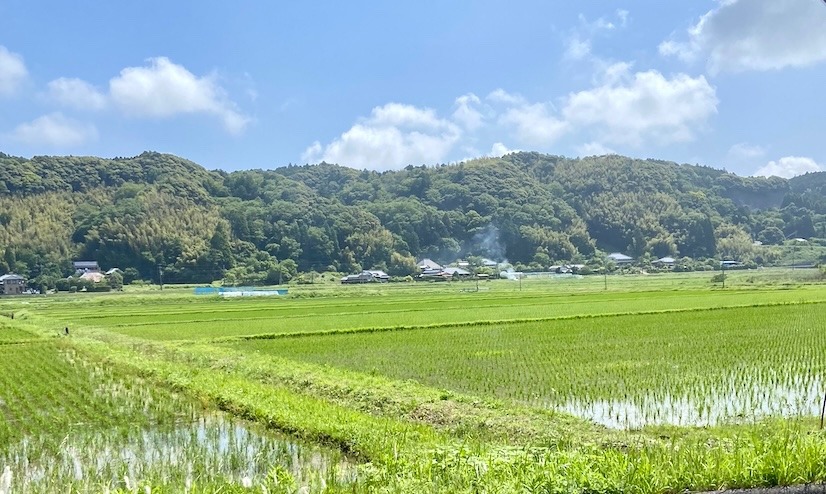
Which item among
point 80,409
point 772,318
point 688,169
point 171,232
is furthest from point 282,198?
point 80,409

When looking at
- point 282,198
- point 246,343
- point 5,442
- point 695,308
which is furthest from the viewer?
A: point 282,198

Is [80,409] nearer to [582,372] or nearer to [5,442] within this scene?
[5,442]

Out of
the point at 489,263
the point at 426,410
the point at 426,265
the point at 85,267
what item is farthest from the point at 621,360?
the point at 489,263

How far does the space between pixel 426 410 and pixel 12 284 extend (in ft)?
221

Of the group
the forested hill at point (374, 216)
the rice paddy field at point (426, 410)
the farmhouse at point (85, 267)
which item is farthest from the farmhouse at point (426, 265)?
the rice paddy field at point (426, 410)

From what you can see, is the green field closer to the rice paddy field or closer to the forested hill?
the rice paddy field

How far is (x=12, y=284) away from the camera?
64.6m

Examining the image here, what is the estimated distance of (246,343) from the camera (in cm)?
1992

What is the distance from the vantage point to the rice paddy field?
504 cm

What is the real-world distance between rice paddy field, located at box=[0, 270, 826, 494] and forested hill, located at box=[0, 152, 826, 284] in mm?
56835

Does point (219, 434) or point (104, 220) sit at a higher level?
point (104, 220)

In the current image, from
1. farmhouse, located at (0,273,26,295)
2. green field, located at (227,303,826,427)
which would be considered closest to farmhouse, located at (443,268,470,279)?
farmhouse, located at (0,273,26,295)

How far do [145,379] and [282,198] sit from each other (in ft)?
319

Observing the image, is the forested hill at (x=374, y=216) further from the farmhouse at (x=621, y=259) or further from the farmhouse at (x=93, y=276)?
the farmhouse at (x=93, y=276)
